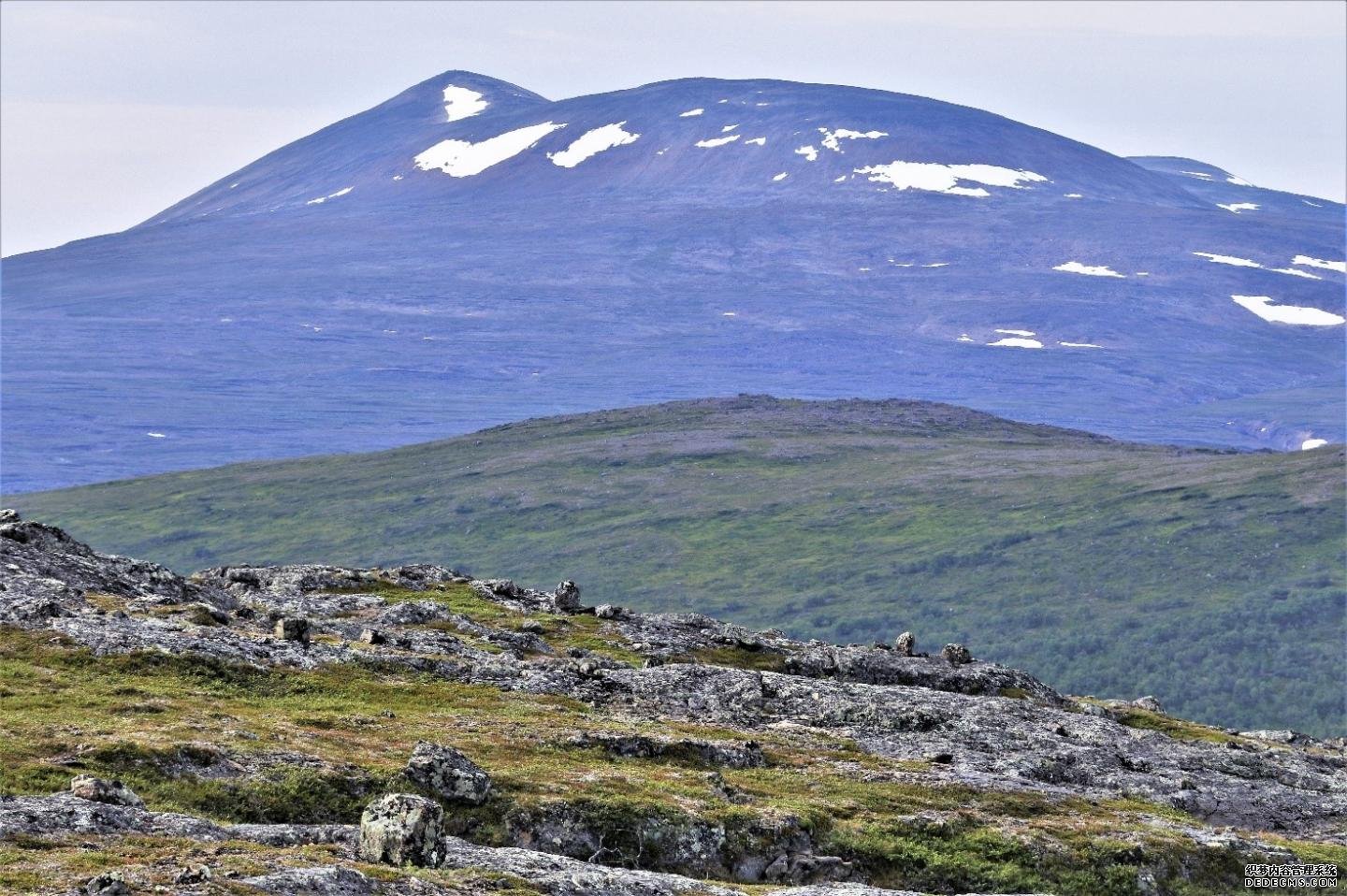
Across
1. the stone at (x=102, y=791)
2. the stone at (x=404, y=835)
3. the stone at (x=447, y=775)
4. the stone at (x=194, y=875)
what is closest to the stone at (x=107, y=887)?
the stone at (x=194, y=875)

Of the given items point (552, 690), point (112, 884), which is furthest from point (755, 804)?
point (112, 884)

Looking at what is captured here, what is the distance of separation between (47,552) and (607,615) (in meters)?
24.2

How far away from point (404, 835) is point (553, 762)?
15.5 m

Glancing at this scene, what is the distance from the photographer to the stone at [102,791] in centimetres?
3725

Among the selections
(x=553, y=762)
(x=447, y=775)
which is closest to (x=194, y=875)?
(x=447, y=775)

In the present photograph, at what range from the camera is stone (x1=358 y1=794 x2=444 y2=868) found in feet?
117

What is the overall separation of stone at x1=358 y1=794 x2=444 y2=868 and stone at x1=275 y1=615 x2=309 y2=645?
1046 inches

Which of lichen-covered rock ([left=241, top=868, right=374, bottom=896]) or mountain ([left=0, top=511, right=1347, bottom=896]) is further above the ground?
lichen-covered rock ([left=241, top=868, right=374, bottom=896])

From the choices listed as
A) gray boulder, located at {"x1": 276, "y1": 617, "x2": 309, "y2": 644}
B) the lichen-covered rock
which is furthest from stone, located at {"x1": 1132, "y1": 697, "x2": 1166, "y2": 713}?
the lichen-covered rock

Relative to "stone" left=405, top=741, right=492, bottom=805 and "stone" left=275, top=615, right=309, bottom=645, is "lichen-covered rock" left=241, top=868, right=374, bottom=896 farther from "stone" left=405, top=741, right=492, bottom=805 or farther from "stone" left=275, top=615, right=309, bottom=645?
"stone" left=275, top=615, right=309, bottom=645

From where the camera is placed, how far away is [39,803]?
36125 millimetres

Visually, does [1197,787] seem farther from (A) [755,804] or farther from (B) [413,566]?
(B) [413,566]

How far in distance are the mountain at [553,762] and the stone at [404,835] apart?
57 mm

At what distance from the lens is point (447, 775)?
146ft
